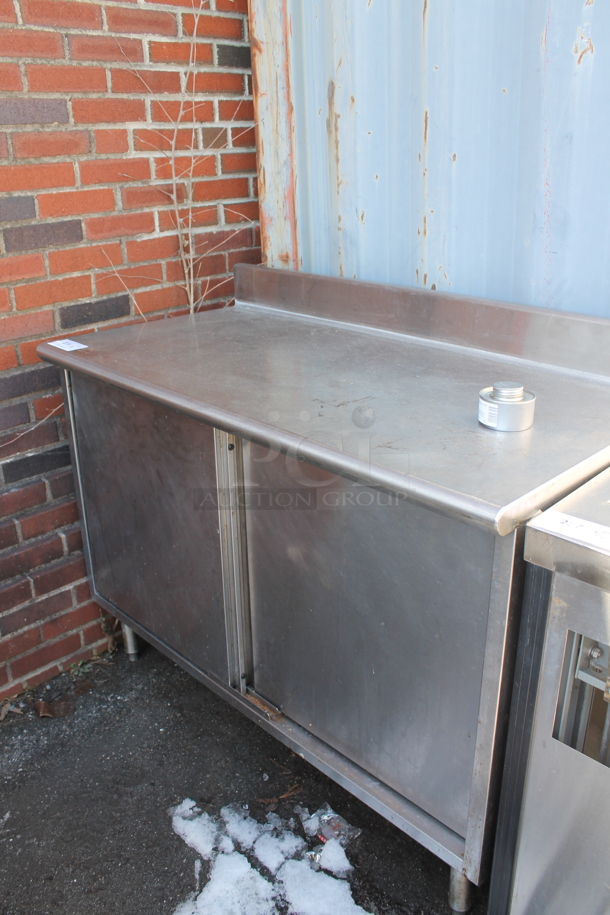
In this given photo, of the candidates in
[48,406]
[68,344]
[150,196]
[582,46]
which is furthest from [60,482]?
[582,46]

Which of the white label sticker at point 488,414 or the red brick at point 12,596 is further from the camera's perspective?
the red brick at point 12,596

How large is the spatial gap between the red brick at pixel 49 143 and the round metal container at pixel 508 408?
4.32 feet

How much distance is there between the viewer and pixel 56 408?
207cm

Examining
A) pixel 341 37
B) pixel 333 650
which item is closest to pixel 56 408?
pixel 333 650

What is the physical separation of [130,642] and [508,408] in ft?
4.82

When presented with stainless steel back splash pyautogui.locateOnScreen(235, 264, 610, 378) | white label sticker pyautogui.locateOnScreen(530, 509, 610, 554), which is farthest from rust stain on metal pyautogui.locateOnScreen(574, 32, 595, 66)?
white label sticker pyautogui.locateOnScreen(530, 509, 610, 554)

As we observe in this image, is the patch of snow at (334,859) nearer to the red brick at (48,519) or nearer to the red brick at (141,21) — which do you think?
the red brick at (48,519)

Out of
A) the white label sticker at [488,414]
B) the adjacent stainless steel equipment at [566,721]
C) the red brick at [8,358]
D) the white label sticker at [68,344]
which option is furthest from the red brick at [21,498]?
the adjacent stainless steel equipment at [566,721]

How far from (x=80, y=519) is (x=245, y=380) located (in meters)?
0.84

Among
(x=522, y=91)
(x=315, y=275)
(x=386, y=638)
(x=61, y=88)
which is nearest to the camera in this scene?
(x=386, y=638)

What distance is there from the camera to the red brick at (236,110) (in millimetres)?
2217

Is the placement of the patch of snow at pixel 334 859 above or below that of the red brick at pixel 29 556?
below

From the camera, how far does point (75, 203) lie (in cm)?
199

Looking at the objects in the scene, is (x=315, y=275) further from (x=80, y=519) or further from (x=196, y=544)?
(x=80, y=519)
